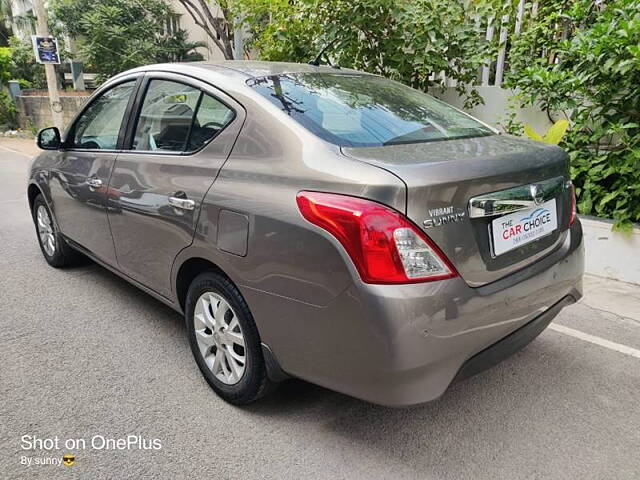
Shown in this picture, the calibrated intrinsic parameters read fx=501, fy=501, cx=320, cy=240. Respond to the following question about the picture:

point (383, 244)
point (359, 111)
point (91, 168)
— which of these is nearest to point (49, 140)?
point (91, 168)

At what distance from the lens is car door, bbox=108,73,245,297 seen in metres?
2.41

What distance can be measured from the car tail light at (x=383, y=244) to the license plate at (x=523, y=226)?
0.34m

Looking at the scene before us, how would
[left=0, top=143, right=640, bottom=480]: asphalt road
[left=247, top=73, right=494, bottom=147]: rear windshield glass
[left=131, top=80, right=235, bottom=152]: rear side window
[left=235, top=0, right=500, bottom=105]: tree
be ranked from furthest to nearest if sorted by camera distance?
[left=235, top=0, right=500, bottom=105]: tree
[left=131, top=80, right=235, bottom=152]: rear side window
[left=247, top=73, right=494, bottom=147]: rear windshield glass
[left=0, top=143, right=640, bottom=480]: asphalt road

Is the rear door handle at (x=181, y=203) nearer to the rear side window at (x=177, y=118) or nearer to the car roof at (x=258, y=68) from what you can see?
the rear side window at (x=177, y=118)

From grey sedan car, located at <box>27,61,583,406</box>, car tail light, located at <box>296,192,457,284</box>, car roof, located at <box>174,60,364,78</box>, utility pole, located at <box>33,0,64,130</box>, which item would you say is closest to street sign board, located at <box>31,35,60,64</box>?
utility pole, located at <box>33,0,64,130</box>

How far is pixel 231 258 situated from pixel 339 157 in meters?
0.66

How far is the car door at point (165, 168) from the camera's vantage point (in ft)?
7.91

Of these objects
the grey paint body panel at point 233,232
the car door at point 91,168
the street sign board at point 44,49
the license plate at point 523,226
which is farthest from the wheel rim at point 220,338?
the street sign board at point 44,49

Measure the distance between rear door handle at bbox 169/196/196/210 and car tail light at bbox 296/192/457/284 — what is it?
90 centimetres

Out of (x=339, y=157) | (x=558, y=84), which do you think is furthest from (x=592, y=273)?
(x=339, y=157)

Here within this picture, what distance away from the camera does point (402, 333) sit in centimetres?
175

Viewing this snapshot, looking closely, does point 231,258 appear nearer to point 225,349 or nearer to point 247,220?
point 247,220

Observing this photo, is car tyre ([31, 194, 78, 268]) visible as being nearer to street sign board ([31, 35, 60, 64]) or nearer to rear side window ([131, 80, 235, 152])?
rear side window ([131, 80, 235, 152])

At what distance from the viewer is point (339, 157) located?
195 cm
